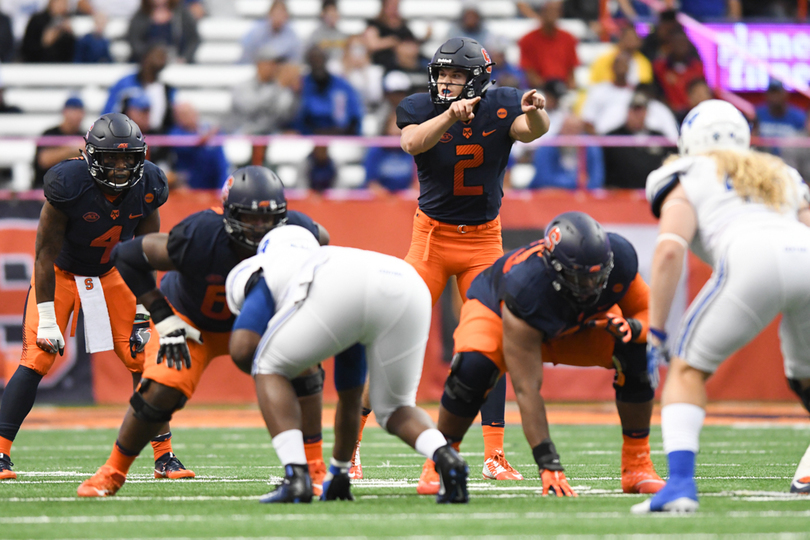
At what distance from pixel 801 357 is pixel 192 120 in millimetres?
8091

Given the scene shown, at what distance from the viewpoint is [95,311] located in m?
6.23

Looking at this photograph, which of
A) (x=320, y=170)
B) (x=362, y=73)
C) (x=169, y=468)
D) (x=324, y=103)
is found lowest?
(x=169, y=468)

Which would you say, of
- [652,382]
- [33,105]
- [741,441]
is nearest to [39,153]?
[33,105]

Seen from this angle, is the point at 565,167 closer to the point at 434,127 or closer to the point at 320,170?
the point at 320,170

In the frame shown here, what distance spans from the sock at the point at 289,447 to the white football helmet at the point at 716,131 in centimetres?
196

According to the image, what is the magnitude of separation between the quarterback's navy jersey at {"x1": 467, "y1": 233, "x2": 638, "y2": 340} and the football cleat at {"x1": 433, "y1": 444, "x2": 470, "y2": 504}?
2.47ft

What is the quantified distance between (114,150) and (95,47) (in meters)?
8.35

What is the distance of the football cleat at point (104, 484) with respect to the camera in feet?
15.6

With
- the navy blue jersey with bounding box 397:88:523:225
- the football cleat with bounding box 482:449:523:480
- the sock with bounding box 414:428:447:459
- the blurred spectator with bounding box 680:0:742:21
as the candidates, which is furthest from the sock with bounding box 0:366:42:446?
the blurred spectator with bounding box 680:0:742:21

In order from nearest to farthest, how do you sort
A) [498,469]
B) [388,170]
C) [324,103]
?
1. [498,469]
2. [388,170]
3. [324,103]

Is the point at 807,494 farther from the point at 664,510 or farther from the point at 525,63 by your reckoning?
the point at 525,63

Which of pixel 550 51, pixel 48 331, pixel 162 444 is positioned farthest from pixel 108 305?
pixel 550 51

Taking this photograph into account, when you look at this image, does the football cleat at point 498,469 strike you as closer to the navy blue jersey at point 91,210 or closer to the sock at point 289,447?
the sock at point 289,447

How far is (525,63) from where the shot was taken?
Answer: 1323 centimetres
